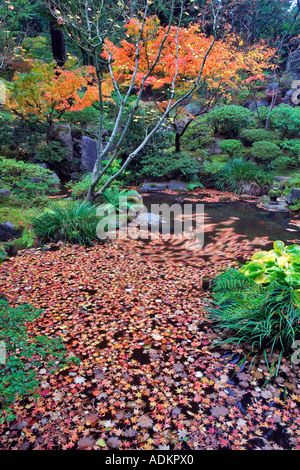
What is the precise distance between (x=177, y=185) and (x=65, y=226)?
6.53 metres

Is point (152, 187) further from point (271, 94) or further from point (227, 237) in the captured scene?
point (271, 94)

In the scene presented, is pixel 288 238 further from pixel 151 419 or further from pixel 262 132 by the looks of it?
pixel 262 132

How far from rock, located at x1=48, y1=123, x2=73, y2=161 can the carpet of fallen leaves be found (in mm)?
7855

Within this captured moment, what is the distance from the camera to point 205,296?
147 inches

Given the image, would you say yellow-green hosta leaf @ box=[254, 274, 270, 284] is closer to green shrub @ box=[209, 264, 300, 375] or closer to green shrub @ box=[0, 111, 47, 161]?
green shrub @ box=[209, 264, 300, 375]

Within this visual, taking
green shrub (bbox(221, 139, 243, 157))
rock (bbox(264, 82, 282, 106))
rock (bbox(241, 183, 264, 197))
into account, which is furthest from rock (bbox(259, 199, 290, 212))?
rock (bbox(264, 82, 282, 106))

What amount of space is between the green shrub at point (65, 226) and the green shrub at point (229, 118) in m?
8.90

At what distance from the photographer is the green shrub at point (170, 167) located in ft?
35.8

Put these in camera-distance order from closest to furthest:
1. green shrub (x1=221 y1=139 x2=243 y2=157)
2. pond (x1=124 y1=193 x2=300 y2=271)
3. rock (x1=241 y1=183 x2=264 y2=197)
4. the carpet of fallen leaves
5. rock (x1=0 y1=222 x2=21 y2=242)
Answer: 1. the carpet of fallen leaves
2. pond (x1=124 y1=193 x2=300 y2=271)
3. rock (x1=0 y1=222 x2=21 y2=242)
4. rock (x1=241 y1=183 x2=264 y2=197)
5. green shrub (x1=221 y1=139 x2=243 y2=157)

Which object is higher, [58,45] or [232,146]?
[58,45]

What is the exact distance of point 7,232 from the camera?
5.30 metres

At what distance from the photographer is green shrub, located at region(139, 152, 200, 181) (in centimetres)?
1090

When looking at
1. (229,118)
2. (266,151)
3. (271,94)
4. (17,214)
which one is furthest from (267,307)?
(271,94)

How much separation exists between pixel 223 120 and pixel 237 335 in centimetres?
1132
